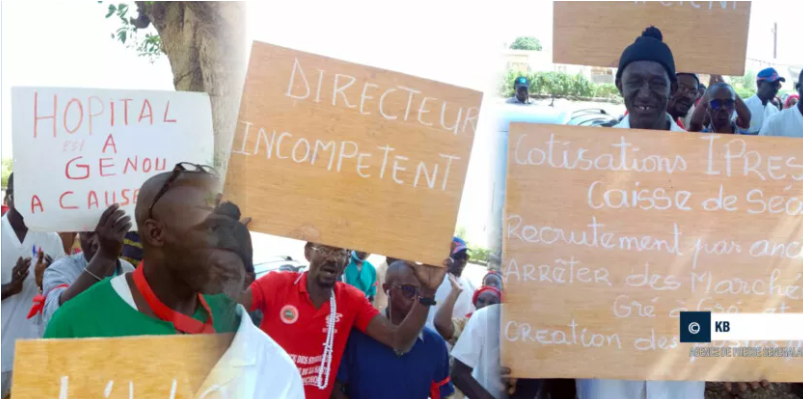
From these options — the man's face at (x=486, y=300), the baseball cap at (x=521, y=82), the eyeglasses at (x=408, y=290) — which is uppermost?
the baseball cap at (x=521, y=82)

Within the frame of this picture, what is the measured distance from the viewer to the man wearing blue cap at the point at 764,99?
301 centimetres

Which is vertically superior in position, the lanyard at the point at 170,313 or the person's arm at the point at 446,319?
the lanyard at the point at 170,313

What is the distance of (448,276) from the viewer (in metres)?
2.99

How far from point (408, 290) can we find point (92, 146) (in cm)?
111

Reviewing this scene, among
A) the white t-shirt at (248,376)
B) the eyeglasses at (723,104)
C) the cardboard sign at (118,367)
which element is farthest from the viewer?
the eyeglasses at (723,104)

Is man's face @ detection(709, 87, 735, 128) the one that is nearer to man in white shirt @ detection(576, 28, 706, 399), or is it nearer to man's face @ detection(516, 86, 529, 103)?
man in white shirt @ detection(576, 28, 706, 399)

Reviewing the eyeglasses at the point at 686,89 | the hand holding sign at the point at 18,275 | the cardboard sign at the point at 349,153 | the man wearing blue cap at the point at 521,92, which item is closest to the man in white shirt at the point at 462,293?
the cardboard sign at the point at 349,153

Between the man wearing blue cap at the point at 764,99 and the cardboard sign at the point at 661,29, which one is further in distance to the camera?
the man wearing blue cap at the point at 764,99

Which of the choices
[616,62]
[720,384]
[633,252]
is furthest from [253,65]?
[720,384]

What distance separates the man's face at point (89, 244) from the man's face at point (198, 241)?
78cm

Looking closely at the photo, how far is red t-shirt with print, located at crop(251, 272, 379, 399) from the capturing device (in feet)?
8.42

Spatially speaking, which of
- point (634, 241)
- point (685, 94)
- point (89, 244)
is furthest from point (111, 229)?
point (685, 94)

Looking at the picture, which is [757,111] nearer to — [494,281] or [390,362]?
[494,281]

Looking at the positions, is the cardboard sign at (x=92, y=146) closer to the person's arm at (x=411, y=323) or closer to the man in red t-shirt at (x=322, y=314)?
the man in red t-shirt at (x=322, y=314)
